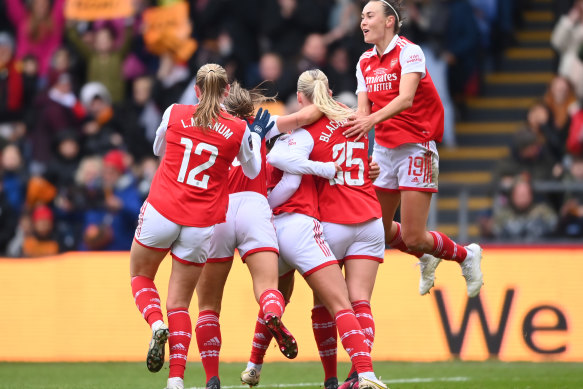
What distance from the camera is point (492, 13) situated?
16.3m

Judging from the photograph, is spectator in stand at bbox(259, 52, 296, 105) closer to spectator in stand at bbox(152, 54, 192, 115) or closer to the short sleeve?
spectator in stand at bbox(152, 54, 192, 115)

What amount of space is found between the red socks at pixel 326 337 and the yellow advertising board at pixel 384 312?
319 cm

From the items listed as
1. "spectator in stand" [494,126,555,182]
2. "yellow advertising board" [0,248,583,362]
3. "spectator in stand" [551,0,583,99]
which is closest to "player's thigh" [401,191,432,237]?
"yellow advertising board" [0,248,583,362]

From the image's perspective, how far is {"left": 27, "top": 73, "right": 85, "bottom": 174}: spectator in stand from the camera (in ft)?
49.9

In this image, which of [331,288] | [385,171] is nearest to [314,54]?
[385,171]

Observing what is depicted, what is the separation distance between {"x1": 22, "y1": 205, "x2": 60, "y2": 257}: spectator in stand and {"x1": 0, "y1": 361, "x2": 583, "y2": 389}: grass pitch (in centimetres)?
197

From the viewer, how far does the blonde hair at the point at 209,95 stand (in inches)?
315

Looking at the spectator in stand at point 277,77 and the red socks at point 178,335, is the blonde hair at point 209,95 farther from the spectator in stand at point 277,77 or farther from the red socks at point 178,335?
the spectator in stand at point 277,77

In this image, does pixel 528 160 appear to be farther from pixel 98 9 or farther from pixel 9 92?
pixel 9 92

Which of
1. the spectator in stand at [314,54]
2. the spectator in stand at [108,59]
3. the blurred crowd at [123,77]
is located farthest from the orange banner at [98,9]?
the spectator in stand at [314,54]

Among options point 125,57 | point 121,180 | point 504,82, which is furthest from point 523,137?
point 125,57

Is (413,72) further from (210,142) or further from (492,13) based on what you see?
(492,13)

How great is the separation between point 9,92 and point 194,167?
8793mm

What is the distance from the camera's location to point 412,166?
9180mm
